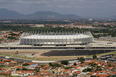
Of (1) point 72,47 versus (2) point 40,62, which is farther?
(1) point 72,47

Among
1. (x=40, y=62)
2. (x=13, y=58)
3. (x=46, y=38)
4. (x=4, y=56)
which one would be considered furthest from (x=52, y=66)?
(x=46, y=38)

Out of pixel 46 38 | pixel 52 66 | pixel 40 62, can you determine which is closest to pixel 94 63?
pixel 52 66

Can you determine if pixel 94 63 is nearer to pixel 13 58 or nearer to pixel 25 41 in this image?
pixel 13 58

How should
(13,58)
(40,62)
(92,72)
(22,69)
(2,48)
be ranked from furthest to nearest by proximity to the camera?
(2,48) < (13,58) < (40,62) < (22,69) < (92,72)

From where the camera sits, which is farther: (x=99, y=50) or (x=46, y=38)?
(x=46, y=38)

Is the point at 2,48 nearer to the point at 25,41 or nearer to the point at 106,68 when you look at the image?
the point at 25,41

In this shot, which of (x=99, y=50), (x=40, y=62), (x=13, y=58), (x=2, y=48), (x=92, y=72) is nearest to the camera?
(x=92, y=72)

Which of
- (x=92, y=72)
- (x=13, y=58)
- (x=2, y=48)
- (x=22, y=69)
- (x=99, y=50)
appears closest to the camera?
(x=92, y=72)

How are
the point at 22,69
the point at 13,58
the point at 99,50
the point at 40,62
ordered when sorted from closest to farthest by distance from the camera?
the point at 22,69 → the point at 40,62 → the point at 13,58 → the point at 99,50
